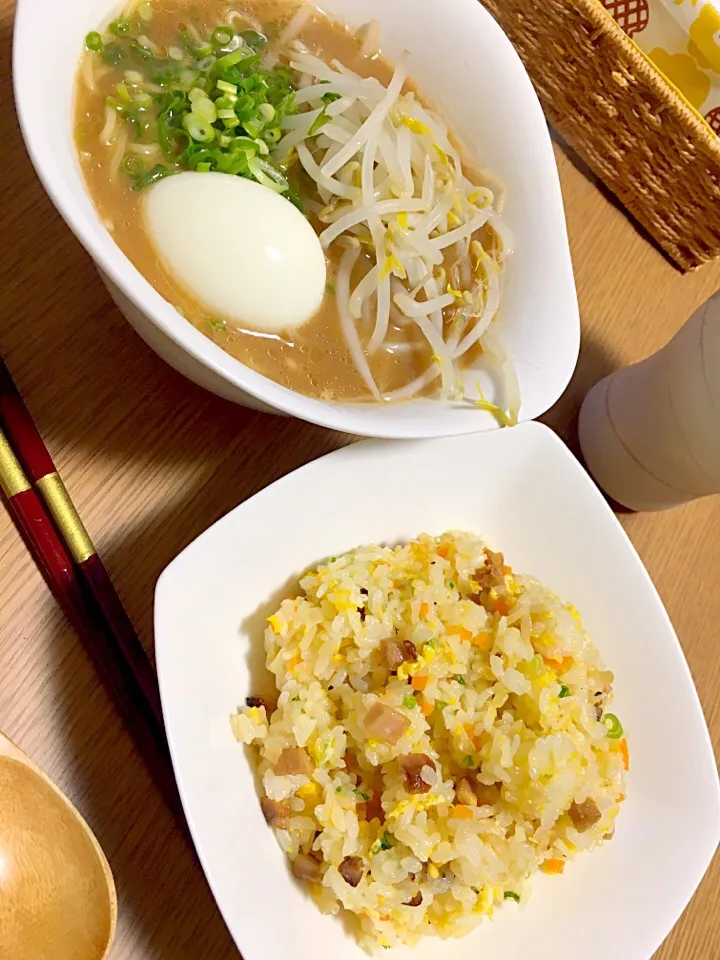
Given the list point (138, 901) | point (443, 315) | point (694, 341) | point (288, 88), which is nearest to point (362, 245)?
point (443, 315)

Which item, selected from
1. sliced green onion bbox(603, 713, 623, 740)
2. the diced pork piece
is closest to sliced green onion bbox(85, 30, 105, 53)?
the diced pork piece

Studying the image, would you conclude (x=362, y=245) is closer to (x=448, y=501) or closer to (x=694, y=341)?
(x=448, y=501)

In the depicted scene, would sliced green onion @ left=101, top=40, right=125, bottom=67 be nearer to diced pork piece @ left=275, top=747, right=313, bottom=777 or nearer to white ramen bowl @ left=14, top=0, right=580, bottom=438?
white ramen bowl @ left=14, top=0, right=580, bottom=438

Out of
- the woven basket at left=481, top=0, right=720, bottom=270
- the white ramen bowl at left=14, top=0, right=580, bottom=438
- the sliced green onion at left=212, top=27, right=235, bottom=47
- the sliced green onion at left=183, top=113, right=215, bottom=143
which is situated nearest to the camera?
the white ramen bowl at left=14, top=0, right=580, bottom=438

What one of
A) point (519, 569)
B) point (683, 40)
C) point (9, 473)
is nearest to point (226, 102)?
point (9, 473)

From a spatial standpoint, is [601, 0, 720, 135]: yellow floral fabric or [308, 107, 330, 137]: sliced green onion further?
[601, 0, 720, 135]: yellow floral fabric

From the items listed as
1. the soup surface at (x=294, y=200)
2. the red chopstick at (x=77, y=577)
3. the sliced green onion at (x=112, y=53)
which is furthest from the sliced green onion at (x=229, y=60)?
the red chopstick at (x=77, y=577)

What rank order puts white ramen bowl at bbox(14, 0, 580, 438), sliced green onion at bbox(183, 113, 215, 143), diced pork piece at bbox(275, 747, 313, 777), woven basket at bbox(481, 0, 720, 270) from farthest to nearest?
woven basket at bbox(481, 0, 720, 270) < sliced green onion at bbox(183, 113, 215, 143) < diced pork piece at bbox(275, 747, 313, 777) < white ramen bowl at bbox(14, 0, 580, 438)
